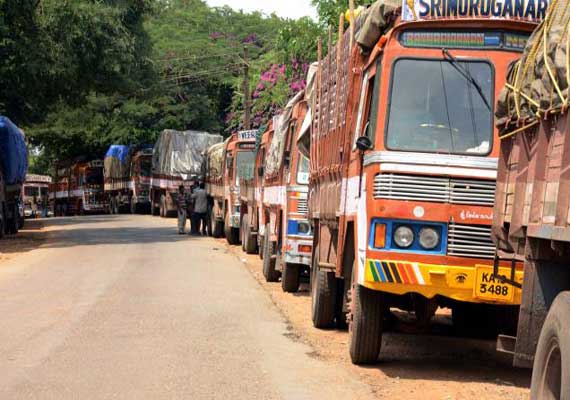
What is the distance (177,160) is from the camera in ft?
137

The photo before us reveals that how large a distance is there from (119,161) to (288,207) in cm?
3618

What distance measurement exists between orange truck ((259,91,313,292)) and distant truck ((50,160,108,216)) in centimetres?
3835

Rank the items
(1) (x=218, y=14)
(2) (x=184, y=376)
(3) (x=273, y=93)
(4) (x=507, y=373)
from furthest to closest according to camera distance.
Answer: (1) (x=218, y=14), (3) (x=273, y=93), (4) (x=507, y=373), (2) (x=184, y=376)

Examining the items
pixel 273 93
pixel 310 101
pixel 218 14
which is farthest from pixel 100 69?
pixel 218 14

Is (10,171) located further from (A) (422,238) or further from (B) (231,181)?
(A) (422,238)

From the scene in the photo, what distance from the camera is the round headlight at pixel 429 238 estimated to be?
8.05 m

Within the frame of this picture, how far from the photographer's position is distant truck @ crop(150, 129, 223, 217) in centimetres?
4144

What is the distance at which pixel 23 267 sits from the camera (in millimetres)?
19188

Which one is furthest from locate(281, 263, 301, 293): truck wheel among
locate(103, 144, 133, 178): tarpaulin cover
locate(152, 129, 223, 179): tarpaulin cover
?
locate(103, 144, 133, 178): tarpaulin cover

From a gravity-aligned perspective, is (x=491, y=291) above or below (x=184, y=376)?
above

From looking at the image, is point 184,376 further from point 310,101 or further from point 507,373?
point 310,101

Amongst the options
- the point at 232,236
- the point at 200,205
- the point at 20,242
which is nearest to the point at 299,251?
the point at 232,236

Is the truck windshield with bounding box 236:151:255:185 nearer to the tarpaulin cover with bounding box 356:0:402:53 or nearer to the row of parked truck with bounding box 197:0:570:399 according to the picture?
the row of parked truck with bounding box 197:0:570:399

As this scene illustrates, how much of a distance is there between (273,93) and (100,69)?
8.94 m
